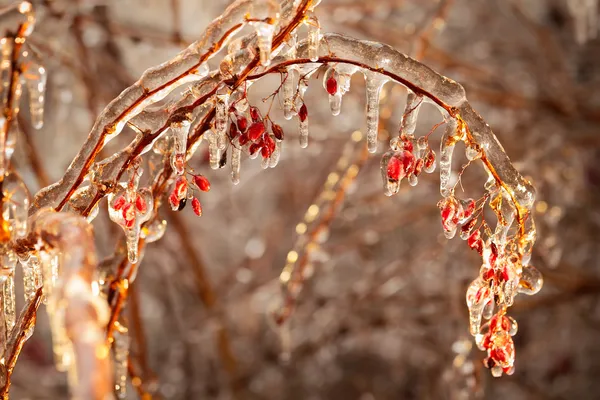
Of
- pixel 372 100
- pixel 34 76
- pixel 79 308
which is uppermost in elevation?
pixel 34 76

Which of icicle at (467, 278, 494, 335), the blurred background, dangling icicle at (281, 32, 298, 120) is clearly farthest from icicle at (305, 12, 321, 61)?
the blurred background

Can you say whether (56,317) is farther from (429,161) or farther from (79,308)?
(429,161)

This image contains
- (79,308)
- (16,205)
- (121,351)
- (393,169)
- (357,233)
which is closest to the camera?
(79,308)

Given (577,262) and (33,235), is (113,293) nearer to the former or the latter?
(33,235)

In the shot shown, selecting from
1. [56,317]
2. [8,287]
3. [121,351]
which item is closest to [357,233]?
[121,351]

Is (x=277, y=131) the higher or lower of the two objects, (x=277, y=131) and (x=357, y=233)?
the lower

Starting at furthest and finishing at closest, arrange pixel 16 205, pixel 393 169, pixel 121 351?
pixel 121 351, pixel 393 169, pixel 16 205

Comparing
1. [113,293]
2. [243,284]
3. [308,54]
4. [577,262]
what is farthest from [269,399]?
[308,54]

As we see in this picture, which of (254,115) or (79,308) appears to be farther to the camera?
(254,115)

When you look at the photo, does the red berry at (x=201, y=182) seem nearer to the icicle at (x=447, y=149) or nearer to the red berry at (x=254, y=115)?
the red berry at (x=254, y=115)
